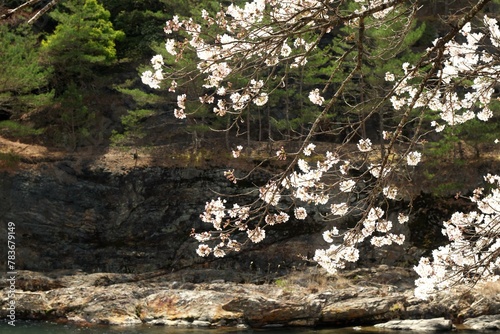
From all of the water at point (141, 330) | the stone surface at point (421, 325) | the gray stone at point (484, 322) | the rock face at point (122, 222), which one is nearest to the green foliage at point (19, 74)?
the rock face at point (122, 222)

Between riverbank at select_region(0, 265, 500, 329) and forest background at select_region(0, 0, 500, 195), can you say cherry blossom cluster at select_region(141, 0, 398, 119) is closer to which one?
riverbank at select_region(0, 265, 500, 329)

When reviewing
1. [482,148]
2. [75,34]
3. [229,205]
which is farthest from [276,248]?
[75,34]

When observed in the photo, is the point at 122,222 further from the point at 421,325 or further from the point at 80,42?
the point at 421,325

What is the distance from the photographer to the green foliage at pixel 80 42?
79.0 feet

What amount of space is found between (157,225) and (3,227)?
5227 millimetres

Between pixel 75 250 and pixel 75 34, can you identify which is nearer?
pixel 75 250

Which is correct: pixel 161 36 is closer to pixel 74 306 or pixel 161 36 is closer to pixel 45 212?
pixel 45 212

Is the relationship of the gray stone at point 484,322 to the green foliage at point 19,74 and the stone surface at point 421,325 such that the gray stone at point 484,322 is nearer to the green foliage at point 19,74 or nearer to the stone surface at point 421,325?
the stone surface at point 421,325

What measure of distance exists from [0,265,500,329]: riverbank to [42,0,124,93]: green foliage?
30.1 feet

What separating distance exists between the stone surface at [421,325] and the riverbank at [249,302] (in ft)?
1.03

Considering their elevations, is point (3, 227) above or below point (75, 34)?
below

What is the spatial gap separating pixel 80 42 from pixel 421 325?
55.2ft

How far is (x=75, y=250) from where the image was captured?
22.1 metres

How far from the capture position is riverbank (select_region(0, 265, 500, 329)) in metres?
15.3
